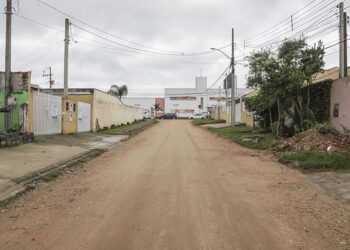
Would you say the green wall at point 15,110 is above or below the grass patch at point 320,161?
above

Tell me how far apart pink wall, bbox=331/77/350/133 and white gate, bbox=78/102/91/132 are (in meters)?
15.7

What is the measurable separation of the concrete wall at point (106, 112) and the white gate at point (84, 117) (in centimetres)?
80

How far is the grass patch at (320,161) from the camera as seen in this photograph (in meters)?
7.86

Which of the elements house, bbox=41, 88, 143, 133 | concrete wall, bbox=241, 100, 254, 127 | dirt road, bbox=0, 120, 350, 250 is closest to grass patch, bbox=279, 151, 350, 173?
dirt road, bbox=0, 120, 350, 250

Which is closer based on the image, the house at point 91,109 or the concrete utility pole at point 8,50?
the concrete utility pole at point 8,50

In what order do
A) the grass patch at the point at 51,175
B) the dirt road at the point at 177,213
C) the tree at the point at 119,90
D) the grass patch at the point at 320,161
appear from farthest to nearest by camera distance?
the tree at the point at 119,90 < the grass patch at the point at 320,161 < the grass patch at the point at 51,175 < the dirt road at the point at 177,213

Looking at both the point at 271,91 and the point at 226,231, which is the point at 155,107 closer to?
the point at 271,91

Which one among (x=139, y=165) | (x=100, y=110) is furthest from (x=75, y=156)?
(x=100, y=110)

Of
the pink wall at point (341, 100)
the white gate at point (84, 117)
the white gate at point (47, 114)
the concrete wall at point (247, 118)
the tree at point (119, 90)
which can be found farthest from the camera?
the tree at point (119, 90)

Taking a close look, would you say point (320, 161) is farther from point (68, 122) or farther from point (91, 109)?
point (91, 109)

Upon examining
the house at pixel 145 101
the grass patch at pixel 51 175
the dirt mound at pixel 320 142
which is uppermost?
the house at pixel 145 101

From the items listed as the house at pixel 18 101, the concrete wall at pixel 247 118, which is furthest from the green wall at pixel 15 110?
the concrete wall at pixel 247 118

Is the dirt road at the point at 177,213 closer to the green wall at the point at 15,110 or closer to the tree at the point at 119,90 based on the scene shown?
Answer: the green wall at the point at 15,110

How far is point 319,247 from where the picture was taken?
11.1 feet
